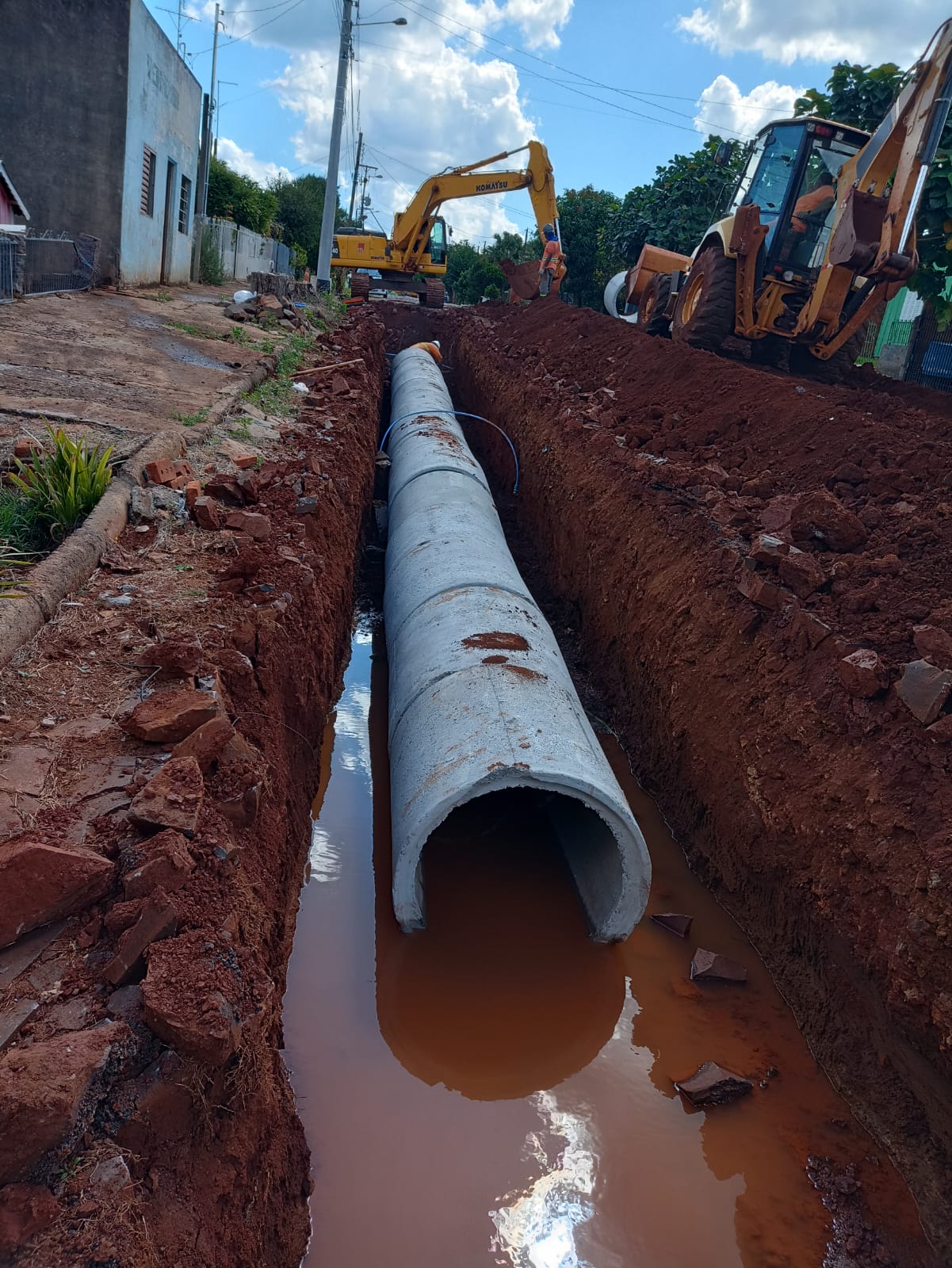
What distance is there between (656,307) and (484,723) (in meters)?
11.4

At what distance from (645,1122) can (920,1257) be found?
3.22ft

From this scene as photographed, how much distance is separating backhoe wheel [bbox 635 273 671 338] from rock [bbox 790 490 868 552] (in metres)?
8.31

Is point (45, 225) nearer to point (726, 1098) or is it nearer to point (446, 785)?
point (446, 785)

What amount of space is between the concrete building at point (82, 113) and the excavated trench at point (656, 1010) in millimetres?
13095

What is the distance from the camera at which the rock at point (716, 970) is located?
3959 mm

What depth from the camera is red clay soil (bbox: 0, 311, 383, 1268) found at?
6.02 feet

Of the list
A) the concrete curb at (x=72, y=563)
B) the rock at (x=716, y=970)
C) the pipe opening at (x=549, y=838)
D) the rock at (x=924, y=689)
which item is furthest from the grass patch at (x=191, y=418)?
the rock at (x=924, y=689)

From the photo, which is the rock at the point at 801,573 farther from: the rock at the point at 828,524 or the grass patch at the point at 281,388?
the grass patch at the point at 281,388

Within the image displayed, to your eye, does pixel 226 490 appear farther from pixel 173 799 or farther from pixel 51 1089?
pixel 51 1089

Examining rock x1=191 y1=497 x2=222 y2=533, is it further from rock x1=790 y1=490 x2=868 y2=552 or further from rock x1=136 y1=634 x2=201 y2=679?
rock x1=790 y1=490 x2=868 y2=552

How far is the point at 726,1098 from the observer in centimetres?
341

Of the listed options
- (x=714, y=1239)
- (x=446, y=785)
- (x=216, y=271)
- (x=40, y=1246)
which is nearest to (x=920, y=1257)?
(x=714, y=1239)

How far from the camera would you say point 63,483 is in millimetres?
4570

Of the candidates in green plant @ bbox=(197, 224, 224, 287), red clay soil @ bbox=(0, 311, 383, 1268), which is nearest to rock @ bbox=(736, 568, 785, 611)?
red clay soil @ bbox=(0, 311, 383, 1268)
